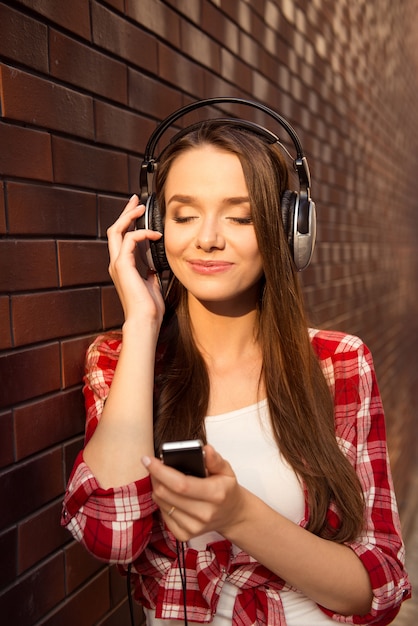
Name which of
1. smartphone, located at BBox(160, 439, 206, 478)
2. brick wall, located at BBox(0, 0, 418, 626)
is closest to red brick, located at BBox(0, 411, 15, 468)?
brick wall, located at BBox(0, 0, 418, 626)

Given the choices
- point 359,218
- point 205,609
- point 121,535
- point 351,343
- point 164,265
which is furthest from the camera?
point 359,218

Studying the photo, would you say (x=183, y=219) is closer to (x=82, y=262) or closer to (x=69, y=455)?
(x=82, y=262)

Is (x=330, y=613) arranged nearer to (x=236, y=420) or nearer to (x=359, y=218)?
(x=236, y=420)

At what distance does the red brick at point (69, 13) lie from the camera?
1.65m

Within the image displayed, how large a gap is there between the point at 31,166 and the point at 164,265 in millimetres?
460

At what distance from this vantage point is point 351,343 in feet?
6.66

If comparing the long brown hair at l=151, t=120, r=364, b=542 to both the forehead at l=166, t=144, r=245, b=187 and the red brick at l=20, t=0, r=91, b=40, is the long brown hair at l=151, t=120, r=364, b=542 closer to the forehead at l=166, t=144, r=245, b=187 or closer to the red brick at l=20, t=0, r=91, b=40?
the forehead at l=166, t=144, r=245, b=187

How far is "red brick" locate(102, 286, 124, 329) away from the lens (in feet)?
6.75

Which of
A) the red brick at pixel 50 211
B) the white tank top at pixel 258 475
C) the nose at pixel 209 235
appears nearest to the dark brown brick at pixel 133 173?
the red brick at pixel 50 211

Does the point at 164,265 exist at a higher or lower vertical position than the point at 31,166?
lower

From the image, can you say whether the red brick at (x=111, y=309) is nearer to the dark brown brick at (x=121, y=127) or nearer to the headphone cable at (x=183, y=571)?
the dark brown brick at (x=121, y=127)

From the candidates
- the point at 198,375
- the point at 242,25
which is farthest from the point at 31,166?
the point at 242,25

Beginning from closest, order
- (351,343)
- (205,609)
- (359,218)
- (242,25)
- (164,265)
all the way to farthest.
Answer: (205,609) < (164,265) < (351,343) < (242,25) < (359,218)

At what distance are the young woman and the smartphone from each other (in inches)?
12.3
